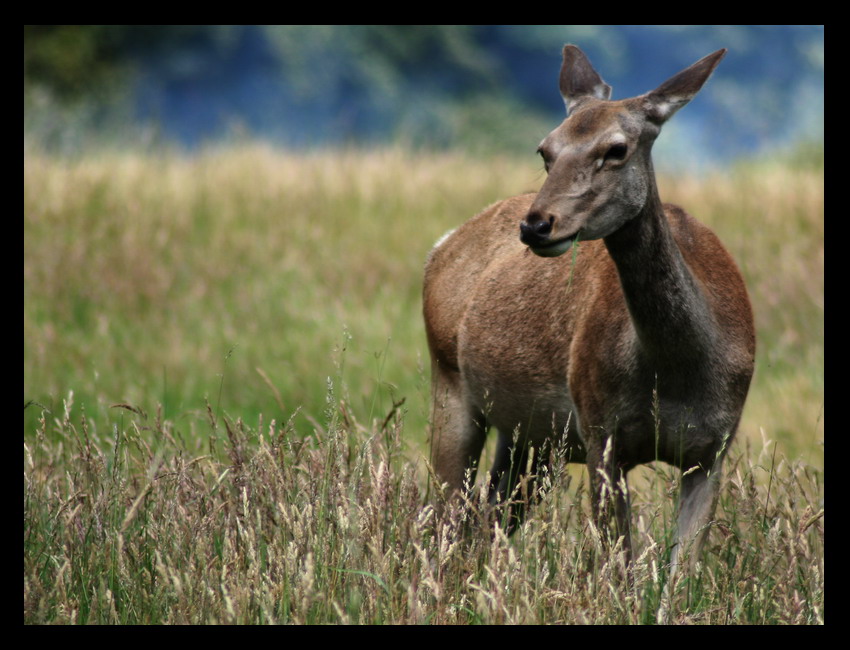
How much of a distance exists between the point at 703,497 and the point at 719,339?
64 cm

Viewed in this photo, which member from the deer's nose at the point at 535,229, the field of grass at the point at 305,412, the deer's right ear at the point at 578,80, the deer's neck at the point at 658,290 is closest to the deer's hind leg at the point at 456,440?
the field of grass at the point at 305,412

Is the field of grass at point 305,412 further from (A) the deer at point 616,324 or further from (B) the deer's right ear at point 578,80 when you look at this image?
(B) the deer's right ear at point 578,80

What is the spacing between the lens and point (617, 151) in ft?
13.9

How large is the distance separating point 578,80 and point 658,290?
42.0 inches

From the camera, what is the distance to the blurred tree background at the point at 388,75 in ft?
111

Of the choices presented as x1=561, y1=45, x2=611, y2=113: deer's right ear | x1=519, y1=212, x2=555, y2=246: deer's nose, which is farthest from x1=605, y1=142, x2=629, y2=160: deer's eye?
x1=561, y1=45, x2=611, y2=113: deer's right ear

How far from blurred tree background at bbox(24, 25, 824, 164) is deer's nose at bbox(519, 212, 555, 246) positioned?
21.7 m

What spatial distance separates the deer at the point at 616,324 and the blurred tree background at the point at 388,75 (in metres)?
20.5

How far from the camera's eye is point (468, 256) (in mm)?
6016

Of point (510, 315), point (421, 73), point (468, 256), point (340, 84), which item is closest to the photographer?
point (510, 315)

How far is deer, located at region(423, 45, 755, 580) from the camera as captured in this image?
4.21m

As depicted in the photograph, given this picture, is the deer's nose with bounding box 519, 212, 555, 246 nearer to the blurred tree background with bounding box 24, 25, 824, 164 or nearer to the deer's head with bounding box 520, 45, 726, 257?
the deer's head with bounding box 520, 45, 726, 257
